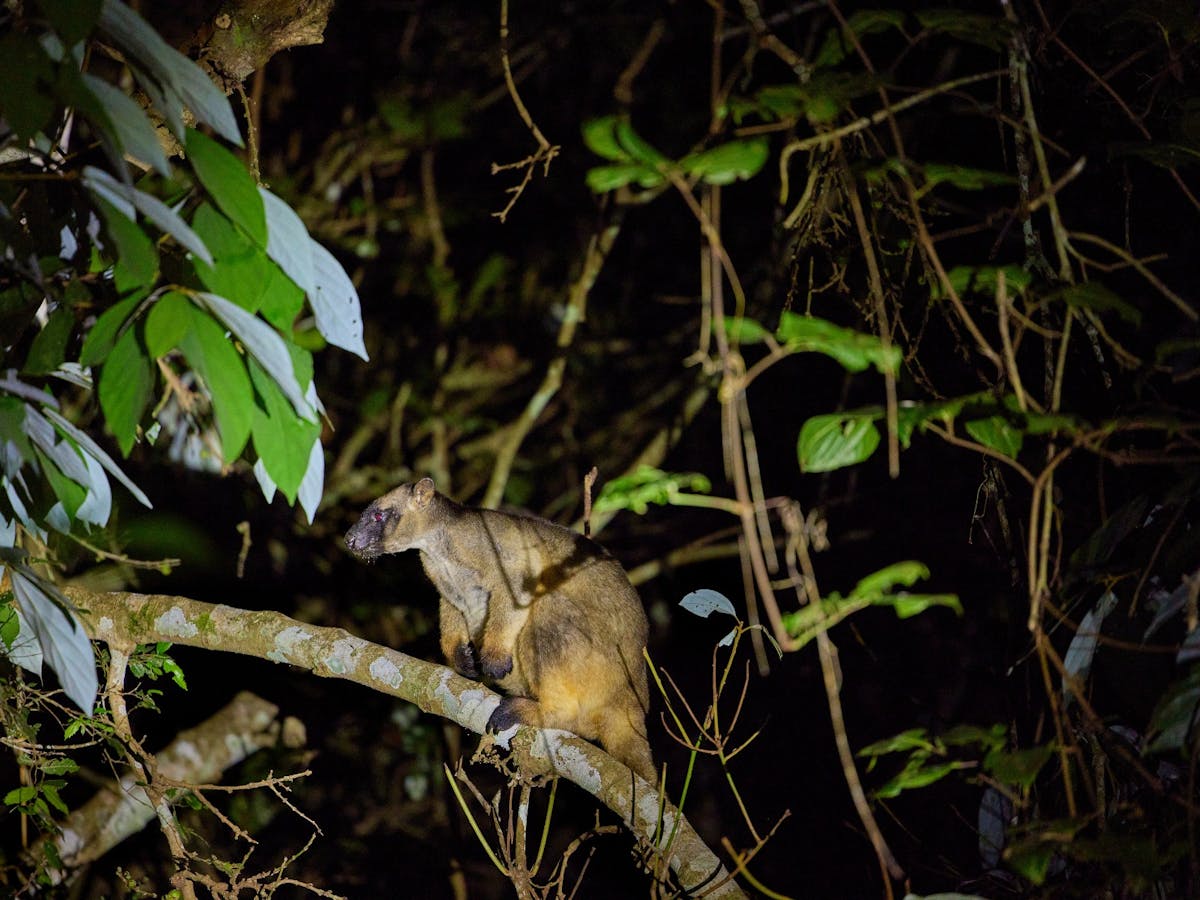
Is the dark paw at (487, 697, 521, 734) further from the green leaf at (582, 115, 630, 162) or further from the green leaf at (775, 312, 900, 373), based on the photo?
the green leaf at (582, 115, 630, 162)

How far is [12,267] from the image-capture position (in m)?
1.77

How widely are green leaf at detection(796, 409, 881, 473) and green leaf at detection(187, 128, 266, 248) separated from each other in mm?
985

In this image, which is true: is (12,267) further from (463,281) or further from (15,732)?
(463,281)

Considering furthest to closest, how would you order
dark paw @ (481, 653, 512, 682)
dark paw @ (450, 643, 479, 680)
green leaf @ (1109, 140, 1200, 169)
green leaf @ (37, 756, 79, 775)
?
dark paw @ (450, 643, 479, 680), dark paw @ (481, 653, 512, 682), green leaf @ (37, 756, 79, 775), green leaf @ (1109, 140, 1200, 169)

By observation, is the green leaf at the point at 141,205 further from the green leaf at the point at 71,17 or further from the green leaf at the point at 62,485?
the green leaf at the point at 62,485

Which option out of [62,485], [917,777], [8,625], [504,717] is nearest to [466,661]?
[504,717]

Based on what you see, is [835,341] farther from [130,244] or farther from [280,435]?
[130,244]

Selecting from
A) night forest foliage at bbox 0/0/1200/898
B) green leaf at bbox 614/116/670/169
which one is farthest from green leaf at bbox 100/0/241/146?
green leaf at bbox 614/116/670/169

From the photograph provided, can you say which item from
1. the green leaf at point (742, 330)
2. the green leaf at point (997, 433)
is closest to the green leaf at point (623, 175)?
the green leaf at point (742, 330)

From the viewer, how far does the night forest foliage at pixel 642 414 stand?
5.95 feet

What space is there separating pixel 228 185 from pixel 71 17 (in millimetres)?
312

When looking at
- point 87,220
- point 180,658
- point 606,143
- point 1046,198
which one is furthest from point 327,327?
point 180,658

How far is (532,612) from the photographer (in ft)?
13.1

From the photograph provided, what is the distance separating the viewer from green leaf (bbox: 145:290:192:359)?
1.63m
